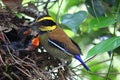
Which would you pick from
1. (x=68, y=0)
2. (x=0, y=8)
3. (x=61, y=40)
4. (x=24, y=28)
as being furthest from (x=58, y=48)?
(x=68, y=0)

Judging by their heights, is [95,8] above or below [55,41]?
above

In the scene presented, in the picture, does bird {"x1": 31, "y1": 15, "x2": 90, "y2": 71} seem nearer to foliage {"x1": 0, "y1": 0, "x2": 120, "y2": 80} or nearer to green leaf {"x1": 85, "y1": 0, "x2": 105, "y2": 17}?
foliage {"x1": 0, "y1": 0, "x2": 120, "y2": 80}

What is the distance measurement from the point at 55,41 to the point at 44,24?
0.43 feet

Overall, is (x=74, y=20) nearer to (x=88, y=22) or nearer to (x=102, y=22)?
(x=88, y=22)

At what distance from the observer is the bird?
7.55ft

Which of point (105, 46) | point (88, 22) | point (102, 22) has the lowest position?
point (105, 46)

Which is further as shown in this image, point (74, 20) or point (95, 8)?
point (95, 8)

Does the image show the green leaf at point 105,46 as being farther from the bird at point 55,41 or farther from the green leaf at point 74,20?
the bird at point 55,41

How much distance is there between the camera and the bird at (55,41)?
7.55ft

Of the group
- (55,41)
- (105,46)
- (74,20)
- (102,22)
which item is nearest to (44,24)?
(55,41)

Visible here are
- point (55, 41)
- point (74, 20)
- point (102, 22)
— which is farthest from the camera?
point (55, 41)

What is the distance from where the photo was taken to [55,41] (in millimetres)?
2350

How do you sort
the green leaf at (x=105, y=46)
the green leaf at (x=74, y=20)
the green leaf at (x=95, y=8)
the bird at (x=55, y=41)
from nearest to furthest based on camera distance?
the green leaf at (x=105, y=46) → the green leaf at (x=74, y=20) → the bird at (x=55, y=41) → the green leaf at (x=95, y=8)

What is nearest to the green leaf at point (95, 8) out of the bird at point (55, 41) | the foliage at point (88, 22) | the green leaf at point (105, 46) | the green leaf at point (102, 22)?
the foliage at point (88, 22)
